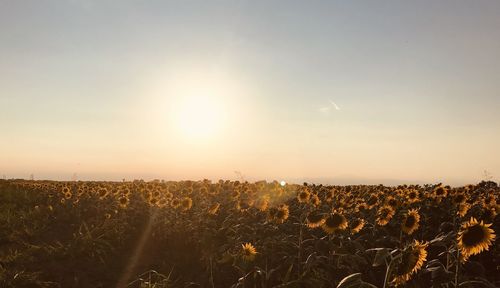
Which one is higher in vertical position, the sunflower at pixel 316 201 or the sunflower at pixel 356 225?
the sunflower at pixel 316 201

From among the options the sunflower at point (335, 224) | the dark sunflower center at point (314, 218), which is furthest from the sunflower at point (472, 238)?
the dark sunflower center at point (314, 218)

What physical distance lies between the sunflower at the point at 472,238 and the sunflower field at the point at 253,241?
0.01 metres

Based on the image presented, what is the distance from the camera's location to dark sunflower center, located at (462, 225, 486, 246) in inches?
200

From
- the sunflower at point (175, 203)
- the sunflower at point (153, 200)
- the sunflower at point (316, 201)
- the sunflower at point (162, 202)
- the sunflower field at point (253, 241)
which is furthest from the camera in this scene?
the sunflower at point (153, 200)

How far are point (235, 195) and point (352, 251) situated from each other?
937 centimetres

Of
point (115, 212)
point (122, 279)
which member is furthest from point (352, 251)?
point (115, 212)

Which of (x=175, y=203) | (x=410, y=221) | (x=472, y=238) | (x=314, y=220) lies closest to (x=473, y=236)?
(x=472, y=238)

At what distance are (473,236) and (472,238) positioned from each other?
4 centimetres

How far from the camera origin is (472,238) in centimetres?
511

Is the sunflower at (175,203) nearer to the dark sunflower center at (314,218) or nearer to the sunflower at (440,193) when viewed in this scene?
the dark sunflower center at (314,218)

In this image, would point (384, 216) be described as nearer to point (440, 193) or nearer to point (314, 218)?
point (314, 218)

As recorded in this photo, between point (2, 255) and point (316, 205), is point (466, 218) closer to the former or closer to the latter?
point (316, 205)

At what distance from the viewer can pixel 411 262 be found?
4.59 m

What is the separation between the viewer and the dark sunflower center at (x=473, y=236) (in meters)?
5.08
